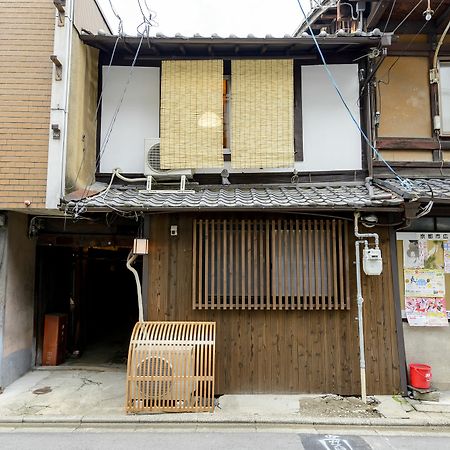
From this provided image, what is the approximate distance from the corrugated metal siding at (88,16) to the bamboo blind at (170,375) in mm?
6328

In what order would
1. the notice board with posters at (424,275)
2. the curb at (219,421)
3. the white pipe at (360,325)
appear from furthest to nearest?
the notice board with posters at (424,275)
the white pipe at (360,325)
the curb at (219,421)

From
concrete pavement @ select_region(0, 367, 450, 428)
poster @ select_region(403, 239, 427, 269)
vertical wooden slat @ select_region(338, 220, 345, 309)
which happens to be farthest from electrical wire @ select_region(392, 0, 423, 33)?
concrete pavement @ select_region(0, 367, 450, 428)

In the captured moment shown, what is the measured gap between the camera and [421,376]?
20.8 feet

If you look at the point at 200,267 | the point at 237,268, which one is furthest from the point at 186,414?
the point at 237,268

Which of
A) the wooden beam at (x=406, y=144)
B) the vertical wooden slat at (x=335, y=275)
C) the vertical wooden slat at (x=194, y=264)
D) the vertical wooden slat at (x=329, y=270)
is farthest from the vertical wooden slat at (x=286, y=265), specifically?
the wooden beam at (x=406, y=144)

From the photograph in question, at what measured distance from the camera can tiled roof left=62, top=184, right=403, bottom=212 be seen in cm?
614

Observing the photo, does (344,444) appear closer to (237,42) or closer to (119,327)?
(237,42)

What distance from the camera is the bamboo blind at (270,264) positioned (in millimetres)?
6648

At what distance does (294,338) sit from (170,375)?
233cm

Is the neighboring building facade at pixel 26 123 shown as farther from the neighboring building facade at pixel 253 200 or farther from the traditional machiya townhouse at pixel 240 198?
the neighboring building facade at pixel 253 200

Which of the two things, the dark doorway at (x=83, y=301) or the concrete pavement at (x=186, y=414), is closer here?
the concrete pavement at (x=186, y=414)

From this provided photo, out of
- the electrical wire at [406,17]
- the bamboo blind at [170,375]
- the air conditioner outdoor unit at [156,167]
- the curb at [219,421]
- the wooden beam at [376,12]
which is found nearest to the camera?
the curb at [219,421]

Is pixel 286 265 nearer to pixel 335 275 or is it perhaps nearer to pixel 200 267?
pixel 335 275

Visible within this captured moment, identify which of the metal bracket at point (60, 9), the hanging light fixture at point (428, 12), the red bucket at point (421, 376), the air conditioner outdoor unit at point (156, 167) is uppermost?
the hanging light fixture at point (428, 12)
